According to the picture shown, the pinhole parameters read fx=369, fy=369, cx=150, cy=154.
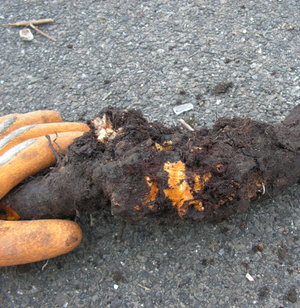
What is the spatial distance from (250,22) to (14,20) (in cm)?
230

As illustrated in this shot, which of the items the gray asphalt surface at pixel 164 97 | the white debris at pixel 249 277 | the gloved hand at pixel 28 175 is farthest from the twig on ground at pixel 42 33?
the white debris at pixel 249 277

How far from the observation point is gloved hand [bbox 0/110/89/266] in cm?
179

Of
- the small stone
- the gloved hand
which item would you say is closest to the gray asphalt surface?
the small stone

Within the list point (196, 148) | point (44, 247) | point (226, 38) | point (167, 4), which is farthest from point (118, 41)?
point (44, 247)

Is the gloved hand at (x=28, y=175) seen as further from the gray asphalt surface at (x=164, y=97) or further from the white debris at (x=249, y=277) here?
the white debris at (x=249, y=277)

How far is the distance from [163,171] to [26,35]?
2456 mm

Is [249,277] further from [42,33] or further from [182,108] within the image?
[42,33]

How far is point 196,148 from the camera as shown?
5.99 feet

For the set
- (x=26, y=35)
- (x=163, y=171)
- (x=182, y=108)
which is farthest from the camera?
(x=26, y=35)

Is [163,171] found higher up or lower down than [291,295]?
higher up

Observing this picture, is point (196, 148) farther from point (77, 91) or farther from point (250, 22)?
point (250, 22)

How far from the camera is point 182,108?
2730 millimetres

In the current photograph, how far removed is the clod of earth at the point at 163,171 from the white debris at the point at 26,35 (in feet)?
6.31

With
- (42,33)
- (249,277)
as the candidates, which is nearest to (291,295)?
(249,277)
